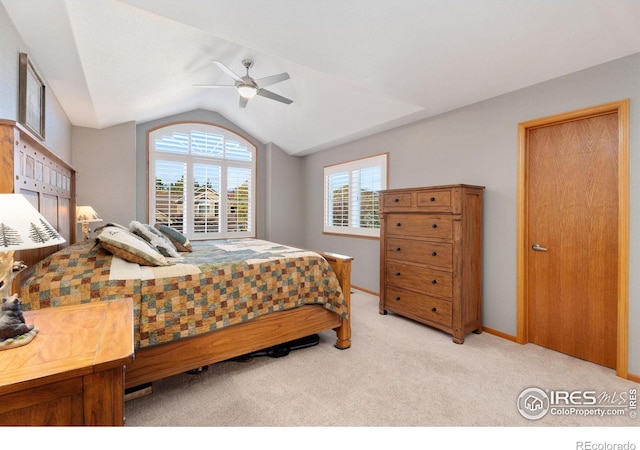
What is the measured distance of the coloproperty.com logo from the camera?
1.84 meters

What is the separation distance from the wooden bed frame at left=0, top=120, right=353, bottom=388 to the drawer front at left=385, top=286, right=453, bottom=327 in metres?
0.95

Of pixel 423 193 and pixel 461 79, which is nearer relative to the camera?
pixel 461 79

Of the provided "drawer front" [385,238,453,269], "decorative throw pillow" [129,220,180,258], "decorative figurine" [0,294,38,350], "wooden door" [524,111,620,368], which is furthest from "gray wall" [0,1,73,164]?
"wooden door" [524,111,620,368]

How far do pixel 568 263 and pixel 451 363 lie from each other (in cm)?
138

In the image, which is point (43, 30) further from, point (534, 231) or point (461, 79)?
point (534, 231)

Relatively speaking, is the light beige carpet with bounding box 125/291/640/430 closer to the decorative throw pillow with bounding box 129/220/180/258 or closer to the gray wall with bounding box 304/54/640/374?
the gray wall with bounding box 304/54/640/374

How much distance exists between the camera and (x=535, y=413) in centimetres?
184

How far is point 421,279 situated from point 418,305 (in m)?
0.29

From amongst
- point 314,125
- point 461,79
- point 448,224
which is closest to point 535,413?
point 448,224

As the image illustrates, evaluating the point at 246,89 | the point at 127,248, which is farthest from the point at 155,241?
the point at 246,89

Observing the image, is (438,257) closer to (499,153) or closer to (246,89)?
(499,153)

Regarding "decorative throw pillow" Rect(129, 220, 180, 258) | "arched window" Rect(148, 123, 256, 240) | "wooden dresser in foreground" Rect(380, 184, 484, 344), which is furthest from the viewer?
"arched window" Rect(148, 123, 256, 240)

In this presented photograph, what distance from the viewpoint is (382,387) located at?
6.78ft

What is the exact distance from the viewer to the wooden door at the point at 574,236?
235 cm
